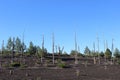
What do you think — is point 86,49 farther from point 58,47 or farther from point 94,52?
point 58,47

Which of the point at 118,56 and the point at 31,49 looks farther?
the point at 118,56

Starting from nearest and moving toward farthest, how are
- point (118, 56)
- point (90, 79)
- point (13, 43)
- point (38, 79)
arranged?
point (38, 79) < point (90, 79) < point (13, 43) < point (118, 56)

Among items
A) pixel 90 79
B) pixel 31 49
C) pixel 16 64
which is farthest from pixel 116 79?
pixel 31 49

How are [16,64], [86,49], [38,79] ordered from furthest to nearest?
[86,49] < [16,64] < [38,79]

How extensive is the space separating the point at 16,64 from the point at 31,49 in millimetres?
27335

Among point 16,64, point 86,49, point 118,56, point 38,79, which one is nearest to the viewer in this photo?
point 38,79

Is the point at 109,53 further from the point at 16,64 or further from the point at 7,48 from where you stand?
the point at 16,64

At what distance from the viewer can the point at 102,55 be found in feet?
288

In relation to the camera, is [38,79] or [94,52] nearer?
[38,79]

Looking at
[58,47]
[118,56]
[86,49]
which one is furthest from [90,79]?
[86,49]

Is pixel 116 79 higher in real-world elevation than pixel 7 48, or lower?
lower

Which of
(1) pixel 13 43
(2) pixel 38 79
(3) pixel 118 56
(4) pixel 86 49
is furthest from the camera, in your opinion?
(4) pixel 86 49

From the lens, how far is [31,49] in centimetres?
7769

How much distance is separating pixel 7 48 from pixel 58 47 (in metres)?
14.0
